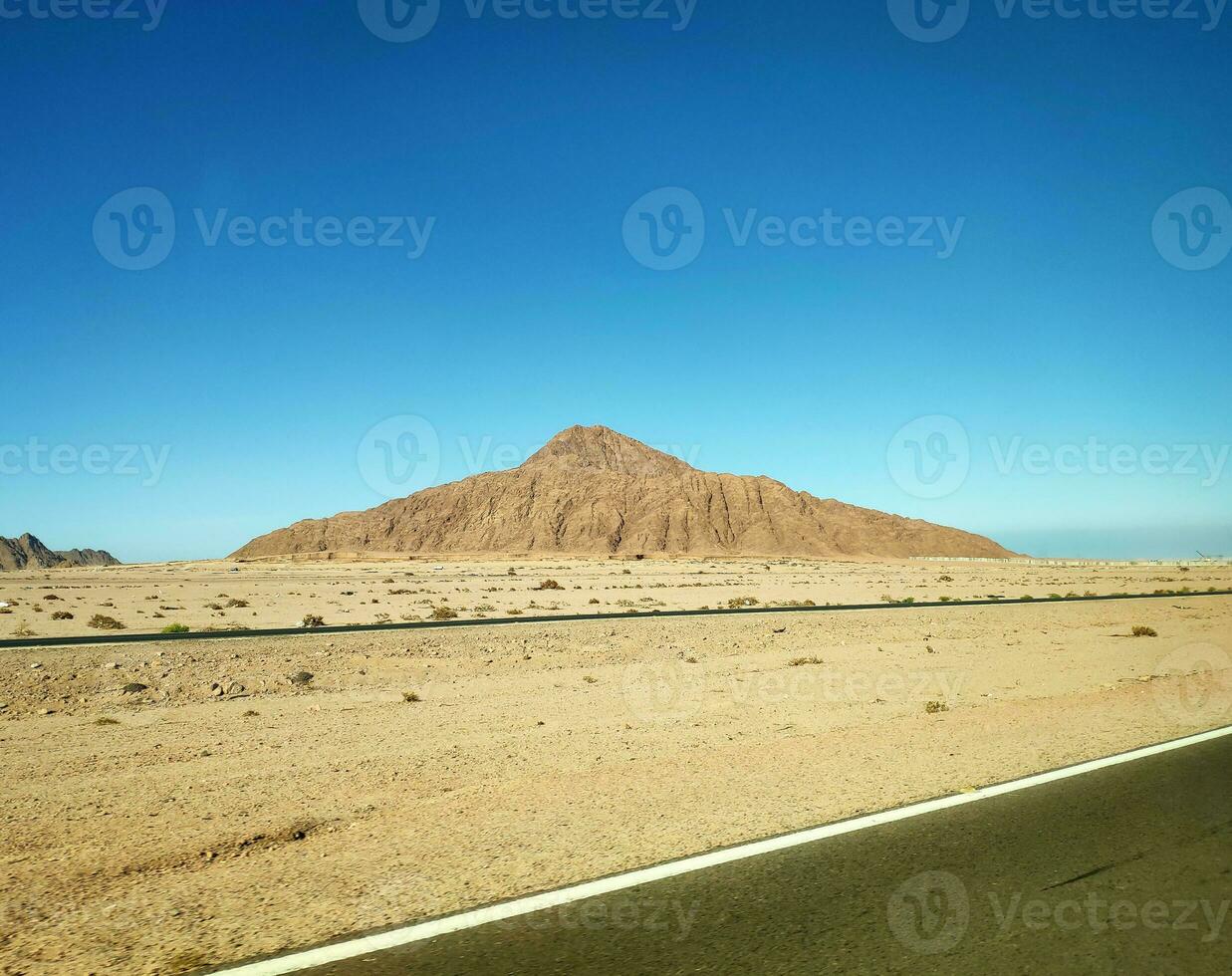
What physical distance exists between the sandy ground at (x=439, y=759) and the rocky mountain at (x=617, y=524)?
135 metres

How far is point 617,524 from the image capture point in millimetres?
162125

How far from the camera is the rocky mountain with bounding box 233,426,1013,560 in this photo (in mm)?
159500

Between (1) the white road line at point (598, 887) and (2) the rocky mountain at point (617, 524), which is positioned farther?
(2) the rocky mountain at point (617, 524)

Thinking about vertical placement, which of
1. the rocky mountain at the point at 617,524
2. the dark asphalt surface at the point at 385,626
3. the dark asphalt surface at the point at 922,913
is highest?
the rocky mountain at the point at 617,524

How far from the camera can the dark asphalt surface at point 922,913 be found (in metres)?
4.16

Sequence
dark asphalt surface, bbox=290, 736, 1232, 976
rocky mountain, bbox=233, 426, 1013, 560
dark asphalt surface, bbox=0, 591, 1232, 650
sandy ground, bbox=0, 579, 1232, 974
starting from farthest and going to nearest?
1. rocky mountain, bbox=233, 426, 1013, 560
2. dark asphalt surface, bbox=0, 591, 1232, 650
3. sandy ground, bbox=0, 579, 1232, 974
4. dark asphalt surface, bbox=290, 736, 1232, 976

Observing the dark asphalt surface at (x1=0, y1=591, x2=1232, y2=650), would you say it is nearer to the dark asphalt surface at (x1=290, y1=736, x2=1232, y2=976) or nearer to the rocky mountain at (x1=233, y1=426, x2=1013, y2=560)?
the dark asphalt surface at (x1=290, y1=736, x2=1232, y2=976)

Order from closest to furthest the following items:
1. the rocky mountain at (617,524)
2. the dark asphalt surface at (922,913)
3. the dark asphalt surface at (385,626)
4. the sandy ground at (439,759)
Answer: the dark asphalt surface at (922,913) < the sandy ground at (439,759) < the dark asphalt surface at (385,626) < the rocky mountain at (617,524)

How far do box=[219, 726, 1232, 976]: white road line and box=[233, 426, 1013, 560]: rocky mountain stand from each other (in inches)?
5690

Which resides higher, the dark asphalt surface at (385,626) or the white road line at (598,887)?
the dark asphalt surface at (385,626)

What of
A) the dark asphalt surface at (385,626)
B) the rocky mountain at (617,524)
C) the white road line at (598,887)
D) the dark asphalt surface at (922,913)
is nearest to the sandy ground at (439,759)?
the white road line at (598,887)

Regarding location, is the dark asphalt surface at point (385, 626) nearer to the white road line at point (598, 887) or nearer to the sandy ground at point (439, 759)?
the sandy ground at point (439, 759)

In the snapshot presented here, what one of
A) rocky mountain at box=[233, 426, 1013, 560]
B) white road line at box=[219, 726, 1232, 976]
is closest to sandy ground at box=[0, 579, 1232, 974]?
white road line at box=[219, 726, 1232, 976]

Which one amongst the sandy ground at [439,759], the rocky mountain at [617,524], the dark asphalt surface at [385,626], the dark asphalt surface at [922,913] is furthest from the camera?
the rocky mountain at [617,524]
